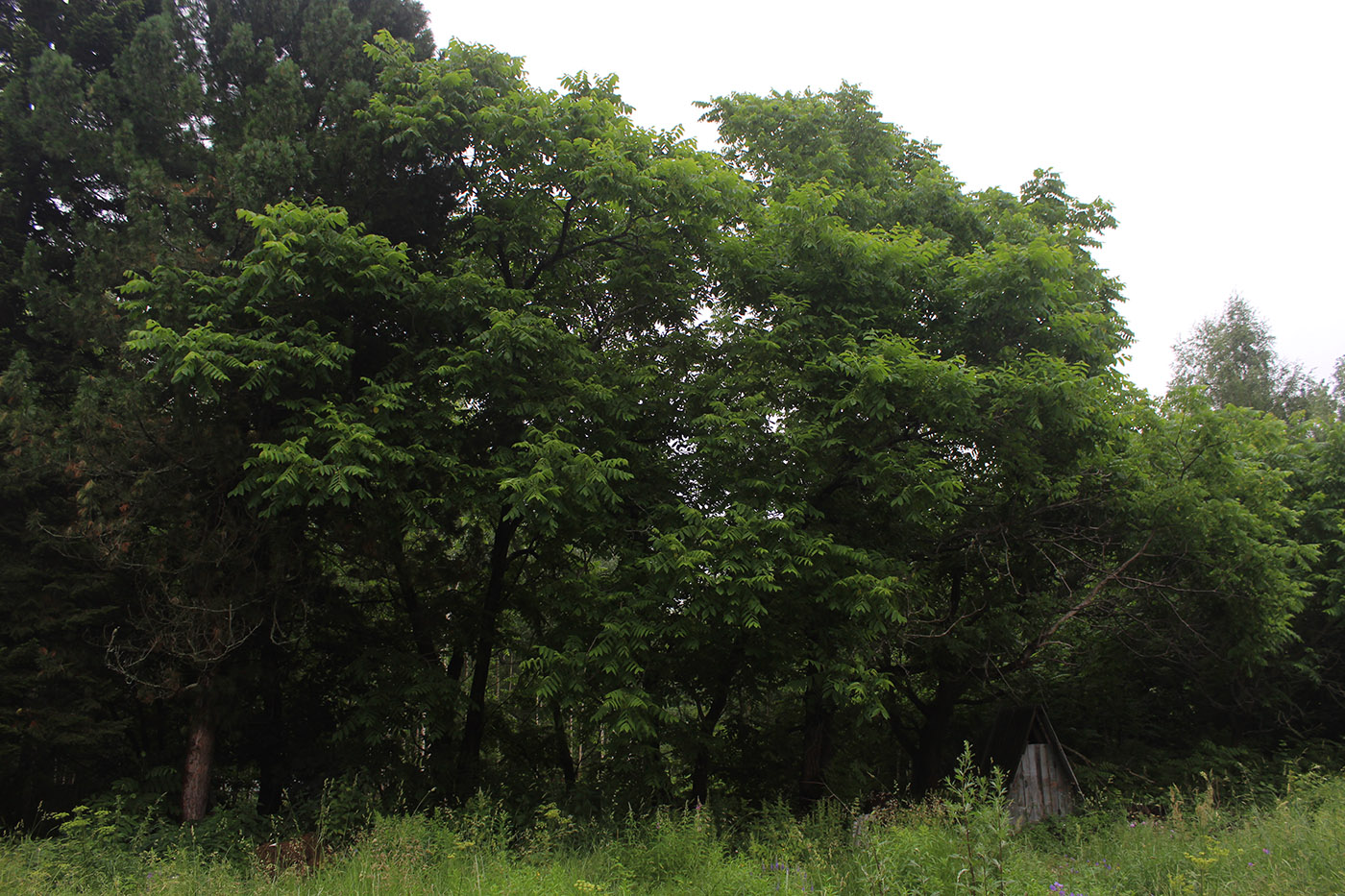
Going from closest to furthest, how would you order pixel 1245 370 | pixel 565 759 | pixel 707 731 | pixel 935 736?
1. pixel 707 731
2. pixel 565 759
3. pixel 935 736
4. pixel 1245 370

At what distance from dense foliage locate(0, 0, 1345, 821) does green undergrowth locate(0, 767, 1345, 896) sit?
209 cm

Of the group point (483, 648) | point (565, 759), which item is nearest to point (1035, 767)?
point (565, 759)

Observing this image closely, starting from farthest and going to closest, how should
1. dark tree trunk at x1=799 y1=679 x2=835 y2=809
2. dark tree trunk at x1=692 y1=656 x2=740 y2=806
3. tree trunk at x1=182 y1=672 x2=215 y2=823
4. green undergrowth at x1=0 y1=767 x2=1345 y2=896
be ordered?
dark tree trunk at x1=799 y1=679 x2=835 y2=809
dark tree trunk at x1=692 y1=656 x2=740 y2=806
tree trunk at x1=182 y1=672 x2=215 y2=823
green undergrowth at x1=0 y1=767 x2=1345 y2=896

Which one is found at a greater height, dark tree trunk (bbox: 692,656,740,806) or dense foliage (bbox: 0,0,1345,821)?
dense foliage (bbox: 0,0,1345,821)

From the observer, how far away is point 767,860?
6.52 m

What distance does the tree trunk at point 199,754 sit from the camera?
31.8 ft

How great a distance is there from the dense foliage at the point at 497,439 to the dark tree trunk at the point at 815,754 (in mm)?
94

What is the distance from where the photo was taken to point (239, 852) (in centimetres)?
827

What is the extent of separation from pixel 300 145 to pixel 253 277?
7.90ft

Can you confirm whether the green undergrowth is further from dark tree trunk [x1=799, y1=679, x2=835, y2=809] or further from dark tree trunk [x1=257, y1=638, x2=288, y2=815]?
dark tree trunk [x1=799, y1=679, x2=835, y2=809]

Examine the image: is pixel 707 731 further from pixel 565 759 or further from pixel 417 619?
pixel 417 619

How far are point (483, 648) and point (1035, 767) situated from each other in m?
8.89

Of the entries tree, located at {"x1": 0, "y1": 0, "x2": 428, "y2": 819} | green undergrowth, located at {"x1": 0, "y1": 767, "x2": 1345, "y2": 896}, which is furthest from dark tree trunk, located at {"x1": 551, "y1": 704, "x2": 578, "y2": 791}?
tree, located at {"x1": 0, "y1": 0, "x2": 428, "y2": 819}

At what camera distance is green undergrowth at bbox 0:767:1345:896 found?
4.90 m
